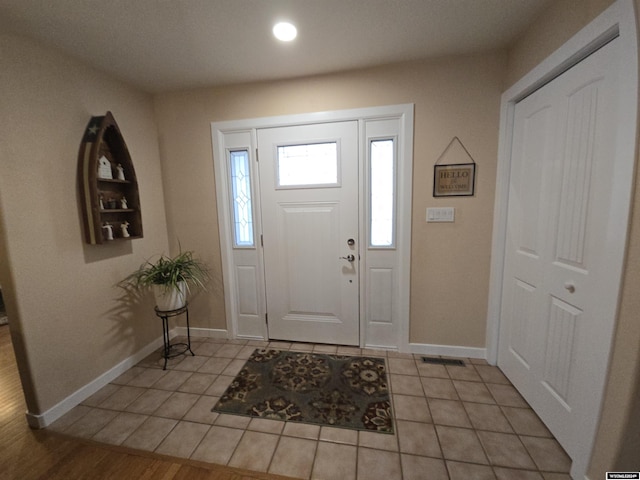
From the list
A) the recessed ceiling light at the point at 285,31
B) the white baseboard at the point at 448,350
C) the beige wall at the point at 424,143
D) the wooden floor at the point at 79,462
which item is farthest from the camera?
the white baseboard at the point at 448,350

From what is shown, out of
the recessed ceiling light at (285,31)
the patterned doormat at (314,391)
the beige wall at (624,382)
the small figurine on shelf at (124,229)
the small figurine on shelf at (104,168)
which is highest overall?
the recessed ceiling light at (285,31)

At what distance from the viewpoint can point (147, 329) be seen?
237cm

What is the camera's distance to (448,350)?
2.21 meters

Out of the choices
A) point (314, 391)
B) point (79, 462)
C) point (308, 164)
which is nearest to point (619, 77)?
point (308, 164)

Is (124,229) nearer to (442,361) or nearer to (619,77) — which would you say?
(442,361)

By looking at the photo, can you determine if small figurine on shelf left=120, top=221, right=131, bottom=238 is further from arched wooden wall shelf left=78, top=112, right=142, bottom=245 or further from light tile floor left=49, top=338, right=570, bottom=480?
light tile floor left=49, top=338, right=570, bottom=480

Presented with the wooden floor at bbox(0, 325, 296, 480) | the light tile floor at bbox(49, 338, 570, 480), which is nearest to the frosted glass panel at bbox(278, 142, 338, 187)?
the light tile floor at bbox(49, 338, 570, 480)

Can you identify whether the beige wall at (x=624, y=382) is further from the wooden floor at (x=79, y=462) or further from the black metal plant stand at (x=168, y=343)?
the black metal plant stand at (x=168, y=343)

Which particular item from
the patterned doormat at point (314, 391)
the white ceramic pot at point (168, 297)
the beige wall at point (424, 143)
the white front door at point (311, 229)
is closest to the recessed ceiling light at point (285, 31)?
the beige wall at point (424, 143)

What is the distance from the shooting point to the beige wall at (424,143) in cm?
194

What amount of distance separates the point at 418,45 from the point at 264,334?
108 inches

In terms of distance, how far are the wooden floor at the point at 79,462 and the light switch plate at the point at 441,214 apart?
6.46 feet

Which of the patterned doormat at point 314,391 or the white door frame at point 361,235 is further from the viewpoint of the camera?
the white door frame at point 361,235

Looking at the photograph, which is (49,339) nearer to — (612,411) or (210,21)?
(210,21)
